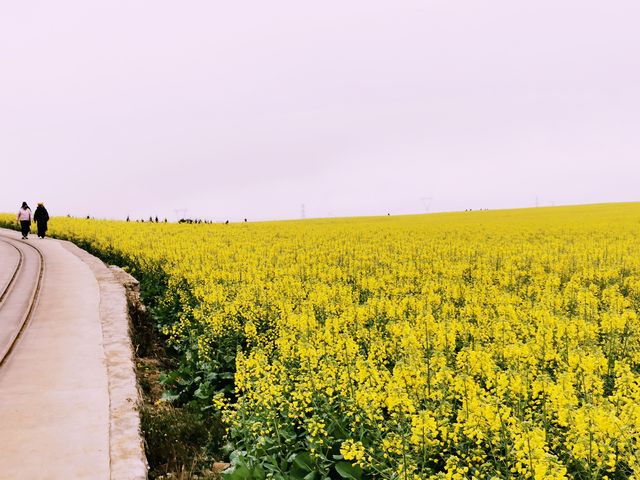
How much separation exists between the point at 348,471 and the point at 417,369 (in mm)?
1423

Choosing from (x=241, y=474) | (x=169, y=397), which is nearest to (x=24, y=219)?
(x=169, y=397)

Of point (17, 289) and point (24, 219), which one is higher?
point (24, 219)

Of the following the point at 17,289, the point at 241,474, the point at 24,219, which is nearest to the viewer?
the point at 241,474

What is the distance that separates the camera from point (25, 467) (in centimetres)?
690

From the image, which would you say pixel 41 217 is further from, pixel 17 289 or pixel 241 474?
pixel 241 474

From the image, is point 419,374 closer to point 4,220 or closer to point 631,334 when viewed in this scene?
point 631,334

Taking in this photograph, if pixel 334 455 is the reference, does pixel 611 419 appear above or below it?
above

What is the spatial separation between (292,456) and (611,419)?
369cm

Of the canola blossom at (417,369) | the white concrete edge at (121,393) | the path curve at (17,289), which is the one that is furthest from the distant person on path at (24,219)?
the white concrete edge at (121,393)

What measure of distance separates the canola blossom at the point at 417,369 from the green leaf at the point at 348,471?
0.06ft

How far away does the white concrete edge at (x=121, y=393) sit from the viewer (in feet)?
23.4

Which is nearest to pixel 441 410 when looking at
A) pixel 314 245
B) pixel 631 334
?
pixel 631 334

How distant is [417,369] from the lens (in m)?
6.39

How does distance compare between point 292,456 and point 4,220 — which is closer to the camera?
point 292,456
